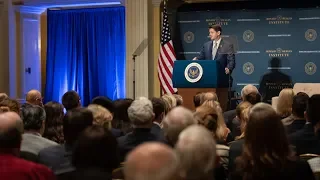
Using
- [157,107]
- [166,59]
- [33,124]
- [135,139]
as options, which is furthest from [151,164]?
[166,59]

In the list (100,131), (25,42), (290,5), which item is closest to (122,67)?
(25,42)

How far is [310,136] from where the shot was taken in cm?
418

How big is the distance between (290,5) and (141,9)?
282 centimetres

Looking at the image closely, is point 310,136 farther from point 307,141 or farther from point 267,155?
point 267,155

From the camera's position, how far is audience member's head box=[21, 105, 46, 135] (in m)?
4.21

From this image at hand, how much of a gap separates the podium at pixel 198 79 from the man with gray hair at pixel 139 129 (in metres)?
3.93

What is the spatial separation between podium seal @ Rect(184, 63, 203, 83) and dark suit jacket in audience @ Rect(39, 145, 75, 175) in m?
4.77

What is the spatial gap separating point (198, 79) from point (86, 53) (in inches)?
197

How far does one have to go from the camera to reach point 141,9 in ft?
34.9

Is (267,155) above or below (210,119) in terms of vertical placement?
below

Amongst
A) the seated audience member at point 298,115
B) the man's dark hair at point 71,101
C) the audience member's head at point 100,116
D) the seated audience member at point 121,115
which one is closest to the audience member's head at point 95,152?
the audience member's head at point 100,116

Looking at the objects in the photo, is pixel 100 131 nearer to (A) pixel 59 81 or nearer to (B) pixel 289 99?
(B) pixel 289 99

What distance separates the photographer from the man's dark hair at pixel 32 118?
421cm

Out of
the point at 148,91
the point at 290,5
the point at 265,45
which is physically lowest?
the point at 148,91
